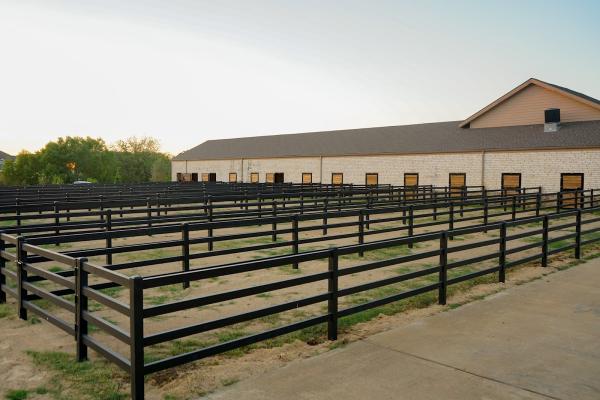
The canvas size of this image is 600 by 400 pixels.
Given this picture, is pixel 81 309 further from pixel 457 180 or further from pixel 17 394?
pixel 457 180

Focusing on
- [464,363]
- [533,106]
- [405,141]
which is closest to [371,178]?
[405,141]

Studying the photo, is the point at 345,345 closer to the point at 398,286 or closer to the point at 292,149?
the point at 398,286

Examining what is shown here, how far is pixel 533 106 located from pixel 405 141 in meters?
10.3

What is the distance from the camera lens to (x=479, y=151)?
1359 inches

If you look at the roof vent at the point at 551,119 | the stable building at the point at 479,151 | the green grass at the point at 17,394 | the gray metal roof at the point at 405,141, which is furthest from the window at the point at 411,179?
the green grass at the point at 17,394

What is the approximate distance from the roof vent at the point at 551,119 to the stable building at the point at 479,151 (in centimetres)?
6

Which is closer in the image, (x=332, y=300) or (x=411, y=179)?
(x=332, y=300)

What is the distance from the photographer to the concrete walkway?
15.6 feet

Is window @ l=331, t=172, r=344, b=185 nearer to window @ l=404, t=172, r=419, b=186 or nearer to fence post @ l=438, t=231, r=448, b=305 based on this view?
window @ l=404, t=172, r=419, b=186

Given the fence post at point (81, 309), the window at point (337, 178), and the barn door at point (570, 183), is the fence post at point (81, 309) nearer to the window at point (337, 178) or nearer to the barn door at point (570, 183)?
the barn door at point (570, 183)

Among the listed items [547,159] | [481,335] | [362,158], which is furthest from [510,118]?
[481,335]

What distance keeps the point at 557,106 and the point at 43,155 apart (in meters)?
82.4

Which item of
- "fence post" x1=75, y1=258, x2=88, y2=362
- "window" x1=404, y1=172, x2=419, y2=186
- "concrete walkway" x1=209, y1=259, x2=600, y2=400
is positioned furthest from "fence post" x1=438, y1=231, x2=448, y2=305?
"window" x1=404, y1=172, x2=419, y2=186

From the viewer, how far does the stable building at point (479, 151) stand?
102 ft
